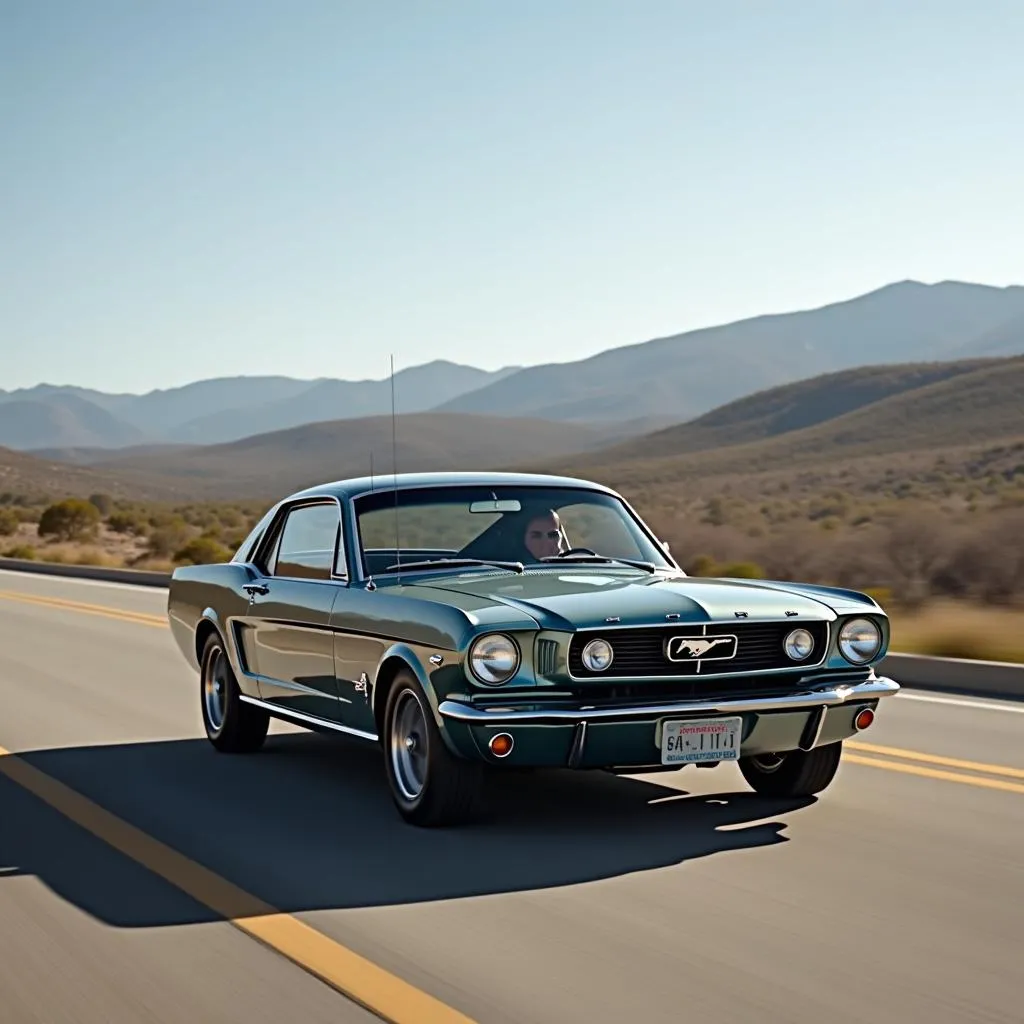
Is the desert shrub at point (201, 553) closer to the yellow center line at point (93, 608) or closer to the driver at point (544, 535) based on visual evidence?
the yellow center line at point (93, 608)

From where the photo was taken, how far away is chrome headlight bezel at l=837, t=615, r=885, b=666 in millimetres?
7562

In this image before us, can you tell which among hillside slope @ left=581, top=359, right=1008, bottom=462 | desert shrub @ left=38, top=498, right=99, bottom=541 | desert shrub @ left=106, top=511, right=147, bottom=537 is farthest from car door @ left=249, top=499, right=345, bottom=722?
hillside slope @ left=581, top=359, right=1008, bottom=462

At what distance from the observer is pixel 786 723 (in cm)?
724

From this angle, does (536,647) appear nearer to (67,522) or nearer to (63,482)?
(67,522)

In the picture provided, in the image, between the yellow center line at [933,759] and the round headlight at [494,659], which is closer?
the round headlight at [494,659]

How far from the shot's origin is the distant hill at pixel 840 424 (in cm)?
9981

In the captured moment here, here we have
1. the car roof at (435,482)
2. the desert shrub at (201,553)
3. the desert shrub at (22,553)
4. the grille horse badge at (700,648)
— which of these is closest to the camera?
the grille horse badge at (700,648)

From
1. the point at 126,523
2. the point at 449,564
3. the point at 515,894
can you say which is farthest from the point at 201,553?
the point at 515,894

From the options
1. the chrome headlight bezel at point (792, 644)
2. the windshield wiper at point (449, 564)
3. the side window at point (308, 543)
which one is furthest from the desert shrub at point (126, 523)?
the chrome headlight bezel at point (792, 644)

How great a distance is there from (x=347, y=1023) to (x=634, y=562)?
4.23m

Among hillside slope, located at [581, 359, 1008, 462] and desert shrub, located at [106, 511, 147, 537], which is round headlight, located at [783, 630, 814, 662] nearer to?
desert shrub, located at [106, 511, 147, 537]

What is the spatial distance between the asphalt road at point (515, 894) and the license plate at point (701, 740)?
0.36 m

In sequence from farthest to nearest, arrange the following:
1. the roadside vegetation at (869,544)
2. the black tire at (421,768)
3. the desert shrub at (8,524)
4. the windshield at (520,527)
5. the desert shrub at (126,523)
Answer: the desert shrub at (8,524), the desert shrub at (126,523), the roadside vegetation at (869,544), the windshield at (520,527), the black tire at (421,768)

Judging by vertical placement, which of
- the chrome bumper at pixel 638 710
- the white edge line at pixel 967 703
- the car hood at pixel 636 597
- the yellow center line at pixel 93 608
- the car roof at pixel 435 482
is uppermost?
the car roof at pixel 435 482
